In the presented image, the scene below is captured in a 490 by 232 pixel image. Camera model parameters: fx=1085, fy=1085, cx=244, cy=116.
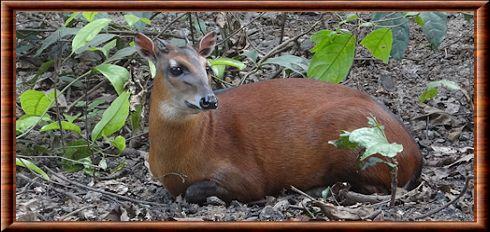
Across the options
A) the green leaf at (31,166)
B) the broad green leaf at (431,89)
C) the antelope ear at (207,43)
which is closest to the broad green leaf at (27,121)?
the green leaf at (31,166)

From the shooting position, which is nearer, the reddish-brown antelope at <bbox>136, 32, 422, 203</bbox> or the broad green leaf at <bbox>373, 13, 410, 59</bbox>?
the reddish-brown antelope at <bbox>136, 32, 422, 203</bbox>

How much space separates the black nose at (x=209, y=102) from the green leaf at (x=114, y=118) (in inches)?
33.2

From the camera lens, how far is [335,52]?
6.41 metres

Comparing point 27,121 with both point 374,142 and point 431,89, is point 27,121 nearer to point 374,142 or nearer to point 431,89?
point 374,142

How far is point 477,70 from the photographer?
4996 millimetres

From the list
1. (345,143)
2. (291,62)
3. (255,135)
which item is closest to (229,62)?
(291,62)

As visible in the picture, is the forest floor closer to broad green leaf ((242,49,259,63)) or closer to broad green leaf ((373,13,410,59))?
broad green leaf ((242,49,259,63))

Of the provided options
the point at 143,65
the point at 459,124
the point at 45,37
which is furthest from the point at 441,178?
the point at 45,37

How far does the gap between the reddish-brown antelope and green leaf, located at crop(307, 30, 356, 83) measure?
0.10 metres

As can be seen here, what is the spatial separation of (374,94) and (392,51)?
61 centimetres

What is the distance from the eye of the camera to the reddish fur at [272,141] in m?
6.15

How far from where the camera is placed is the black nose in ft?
18.6

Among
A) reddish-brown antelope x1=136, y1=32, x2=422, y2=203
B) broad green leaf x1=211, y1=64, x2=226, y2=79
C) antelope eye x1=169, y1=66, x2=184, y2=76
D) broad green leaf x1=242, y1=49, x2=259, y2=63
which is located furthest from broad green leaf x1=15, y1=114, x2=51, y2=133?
broad green leaf x1=242, y1=49, x2=259, y2=63

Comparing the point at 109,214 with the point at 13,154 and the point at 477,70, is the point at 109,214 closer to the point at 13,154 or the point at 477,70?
the point at 13,154
